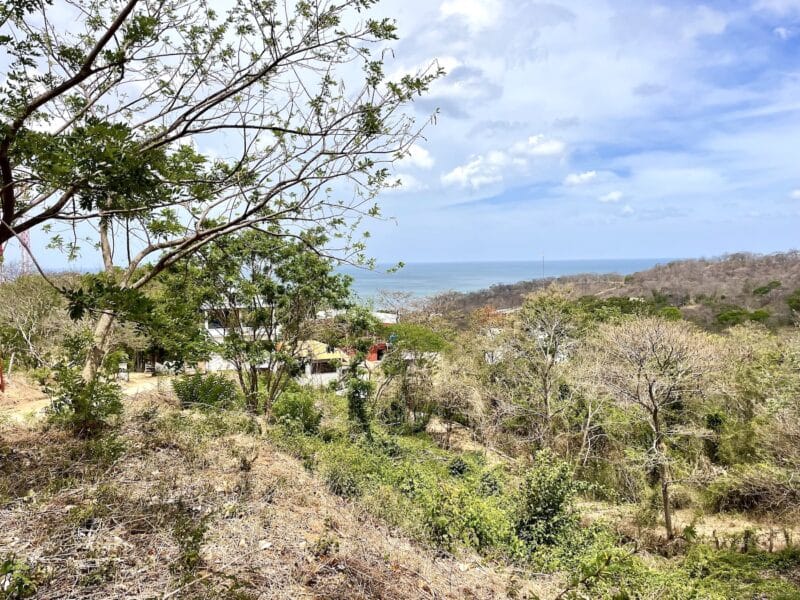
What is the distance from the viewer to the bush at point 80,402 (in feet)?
12.7

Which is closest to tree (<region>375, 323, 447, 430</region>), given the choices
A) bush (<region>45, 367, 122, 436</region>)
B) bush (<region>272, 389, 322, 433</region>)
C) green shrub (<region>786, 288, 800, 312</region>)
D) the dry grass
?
bush (<region>272, 389, 322, 433</region>)

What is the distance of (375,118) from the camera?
12.7 ft

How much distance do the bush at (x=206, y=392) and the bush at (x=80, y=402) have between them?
2943 mm

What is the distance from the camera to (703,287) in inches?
1460

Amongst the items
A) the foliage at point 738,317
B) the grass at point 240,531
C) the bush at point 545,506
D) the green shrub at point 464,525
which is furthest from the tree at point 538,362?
the foliage at point 738,317

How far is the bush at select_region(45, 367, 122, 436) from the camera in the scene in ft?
12.7

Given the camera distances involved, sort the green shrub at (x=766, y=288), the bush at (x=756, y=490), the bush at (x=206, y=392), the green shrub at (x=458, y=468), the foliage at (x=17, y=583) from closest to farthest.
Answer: the foliage at (x=17, y=583), the bush at (x=206, y=392), the bush at (x=756, y=490), the green shrub at (x=458, y=468), the green shrub at (x=766, y=288)

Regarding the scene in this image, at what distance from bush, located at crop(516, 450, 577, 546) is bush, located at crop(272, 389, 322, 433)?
453 centimetres

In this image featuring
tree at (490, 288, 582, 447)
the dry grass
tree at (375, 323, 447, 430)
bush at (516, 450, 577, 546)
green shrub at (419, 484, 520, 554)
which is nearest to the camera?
the dry grass

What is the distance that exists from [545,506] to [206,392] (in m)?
5.64

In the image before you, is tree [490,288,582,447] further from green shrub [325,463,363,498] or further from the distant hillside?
the distant hillside

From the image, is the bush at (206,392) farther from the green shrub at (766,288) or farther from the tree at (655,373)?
the green shrub at (766,288)

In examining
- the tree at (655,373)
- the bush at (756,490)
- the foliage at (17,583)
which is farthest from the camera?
the tree at (655,373)

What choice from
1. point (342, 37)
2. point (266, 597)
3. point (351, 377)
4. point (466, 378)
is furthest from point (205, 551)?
point (466, 378)
